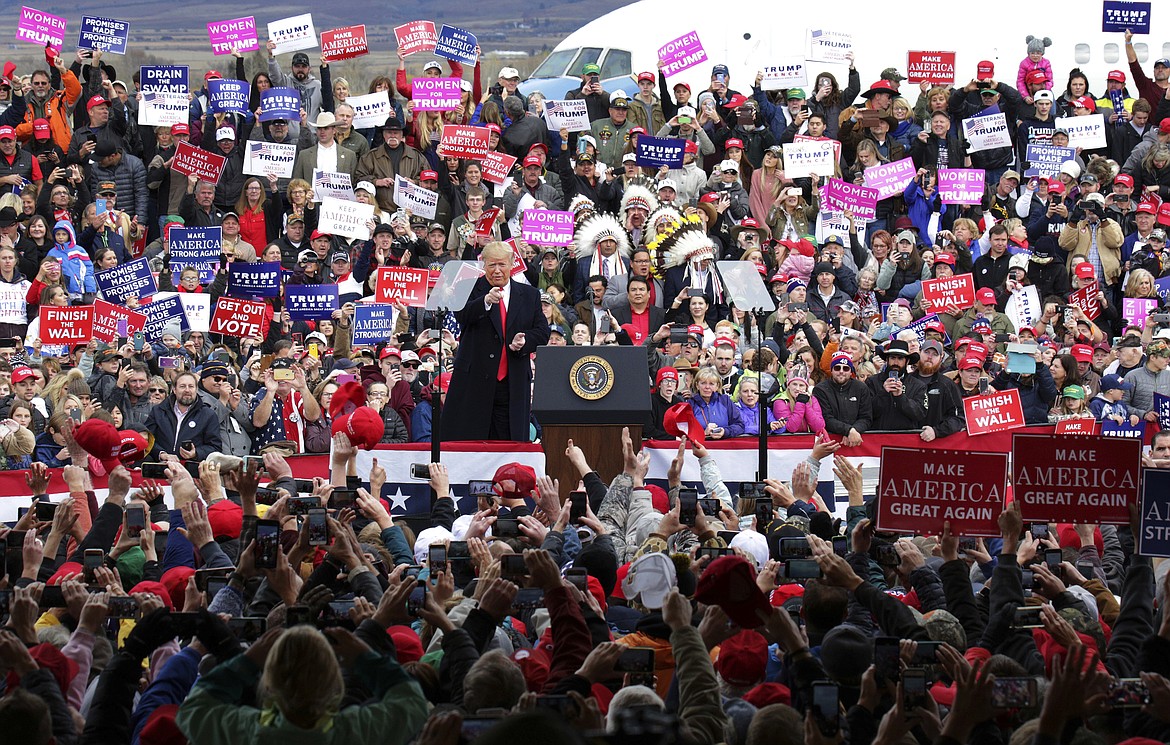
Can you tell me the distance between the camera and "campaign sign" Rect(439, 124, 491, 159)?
16.5 meters

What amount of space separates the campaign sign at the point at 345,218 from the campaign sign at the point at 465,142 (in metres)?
1.25

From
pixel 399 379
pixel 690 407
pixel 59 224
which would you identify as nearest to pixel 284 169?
pixel 59 224

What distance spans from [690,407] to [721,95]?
7396mm

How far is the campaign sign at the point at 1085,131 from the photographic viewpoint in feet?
59.7

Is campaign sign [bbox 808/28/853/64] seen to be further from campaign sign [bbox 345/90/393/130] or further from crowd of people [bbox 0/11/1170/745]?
campaign sign [bbox 345/90/393/130]

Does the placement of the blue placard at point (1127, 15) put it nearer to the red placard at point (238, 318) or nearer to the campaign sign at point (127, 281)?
the red placard at point (238, 318)

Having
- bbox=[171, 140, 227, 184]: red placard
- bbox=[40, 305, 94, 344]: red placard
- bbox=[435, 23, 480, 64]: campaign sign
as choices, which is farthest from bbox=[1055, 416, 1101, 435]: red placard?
bbox=[435, 23, 480, 64]: campaign sign

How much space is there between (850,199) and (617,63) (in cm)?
671

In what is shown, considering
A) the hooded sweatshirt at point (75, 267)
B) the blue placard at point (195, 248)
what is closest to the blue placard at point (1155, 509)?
the hooded sweatshirt at point (75, 267)

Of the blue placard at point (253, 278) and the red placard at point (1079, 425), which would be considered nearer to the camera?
the red placard at point (1079, 425)

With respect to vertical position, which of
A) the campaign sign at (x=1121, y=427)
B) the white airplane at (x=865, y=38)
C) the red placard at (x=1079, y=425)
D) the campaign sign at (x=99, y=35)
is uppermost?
the white airplane at (x=865, y=38)

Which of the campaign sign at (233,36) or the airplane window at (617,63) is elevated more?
the airplane window at (617,63)

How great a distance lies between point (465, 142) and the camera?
1655 cm

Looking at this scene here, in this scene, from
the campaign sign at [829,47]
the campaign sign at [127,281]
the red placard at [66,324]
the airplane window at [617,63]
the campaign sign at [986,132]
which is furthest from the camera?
the airplane window at [617,63]
